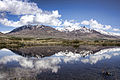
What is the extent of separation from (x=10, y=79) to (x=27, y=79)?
2.53 metres

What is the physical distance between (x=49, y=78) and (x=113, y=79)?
377 inches

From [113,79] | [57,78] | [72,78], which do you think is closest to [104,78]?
[113,79]

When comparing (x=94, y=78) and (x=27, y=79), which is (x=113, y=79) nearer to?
(x=94, y=78)

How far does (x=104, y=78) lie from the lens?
22.2 m

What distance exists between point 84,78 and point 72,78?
1.89 m

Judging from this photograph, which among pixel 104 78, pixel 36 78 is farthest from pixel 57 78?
pixel 104 78


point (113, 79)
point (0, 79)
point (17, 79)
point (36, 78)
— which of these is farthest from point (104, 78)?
point (0, 79)

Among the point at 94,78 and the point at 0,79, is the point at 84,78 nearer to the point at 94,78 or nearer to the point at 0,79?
the point at 94,78

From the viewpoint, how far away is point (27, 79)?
69.3ft

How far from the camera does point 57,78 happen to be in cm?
2214

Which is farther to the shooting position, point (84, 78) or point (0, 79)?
point (84, 78)

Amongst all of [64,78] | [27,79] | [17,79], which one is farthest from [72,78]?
[17,79]

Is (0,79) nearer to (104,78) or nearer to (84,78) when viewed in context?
(84,78)

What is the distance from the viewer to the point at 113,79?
21.7m
